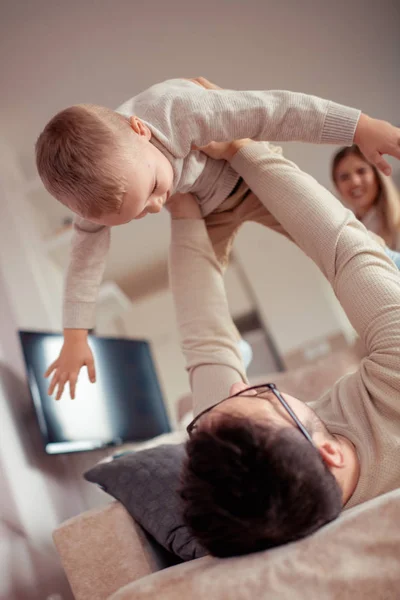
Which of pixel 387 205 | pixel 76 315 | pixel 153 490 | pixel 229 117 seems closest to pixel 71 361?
pixel 76 315

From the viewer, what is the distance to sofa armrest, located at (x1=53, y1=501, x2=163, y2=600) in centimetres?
94

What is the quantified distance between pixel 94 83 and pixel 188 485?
220 centimetres

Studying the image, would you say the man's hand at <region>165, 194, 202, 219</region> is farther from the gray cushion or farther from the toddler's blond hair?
the gray cushion

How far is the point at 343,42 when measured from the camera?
8.46ft

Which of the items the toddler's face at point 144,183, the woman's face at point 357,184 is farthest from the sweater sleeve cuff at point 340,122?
the woman's face at point 357,184

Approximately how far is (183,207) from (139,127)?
22 cm

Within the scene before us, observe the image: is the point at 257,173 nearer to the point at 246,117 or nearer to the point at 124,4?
the point at 246,117

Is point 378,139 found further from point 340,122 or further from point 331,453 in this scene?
point 331,453

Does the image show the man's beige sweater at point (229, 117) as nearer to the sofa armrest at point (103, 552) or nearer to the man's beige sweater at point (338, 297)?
the man's beige sweater at point (338, 297)

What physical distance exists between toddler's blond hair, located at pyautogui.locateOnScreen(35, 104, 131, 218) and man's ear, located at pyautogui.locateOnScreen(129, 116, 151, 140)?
34 mm

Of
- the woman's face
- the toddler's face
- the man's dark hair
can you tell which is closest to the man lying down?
the man's dark hair

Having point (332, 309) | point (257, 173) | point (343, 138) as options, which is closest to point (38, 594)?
point (257, 173)

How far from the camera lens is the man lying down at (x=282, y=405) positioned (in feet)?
1.76

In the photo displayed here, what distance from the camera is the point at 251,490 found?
20.5 inches
